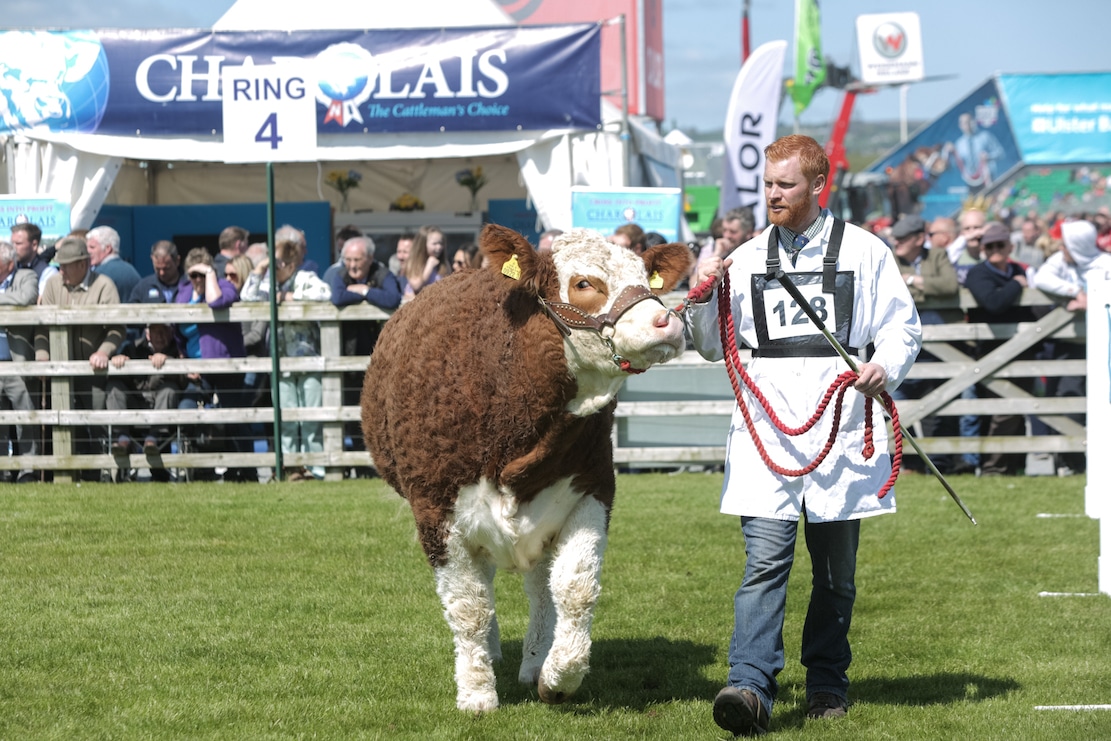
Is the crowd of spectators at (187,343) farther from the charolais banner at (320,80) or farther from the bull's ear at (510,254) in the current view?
the bull's ear at (510,254)

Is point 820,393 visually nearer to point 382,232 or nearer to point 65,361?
point 65,361

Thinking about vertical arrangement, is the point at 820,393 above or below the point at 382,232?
below

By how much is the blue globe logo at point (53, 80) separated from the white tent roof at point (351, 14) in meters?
2.25

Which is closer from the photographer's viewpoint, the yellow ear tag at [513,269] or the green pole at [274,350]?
the yellow ear tag at [513,269]

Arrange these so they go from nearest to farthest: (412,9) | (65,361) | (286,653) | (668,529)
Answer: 1. (286,653)
2. (668,529)
3. (65,361)
4. (412,9)

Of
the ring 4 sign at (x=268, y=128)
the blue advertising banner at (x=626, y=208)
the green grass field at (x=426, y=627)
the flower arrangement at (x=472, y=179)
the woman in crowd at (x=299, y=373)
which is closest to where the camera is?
the green grass field at (x=426, y=627)

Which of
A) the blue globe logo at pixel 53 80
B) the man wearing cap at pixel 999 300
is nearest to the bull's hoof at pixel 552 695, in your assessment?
the man wearing cap at pixel 999 300

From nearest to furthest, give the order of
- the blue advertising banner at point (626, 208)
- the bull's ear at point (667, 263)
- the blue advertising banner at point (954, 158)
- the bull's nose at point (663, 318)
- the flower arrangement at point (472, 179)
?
the bull's nose at point (663, 318) < the bull's ear at point (667, 263) < the blue advertising banner at point (626, 208) < the flower arrangement at point (472, 179) < the blue advertising banner at point (954, 158)

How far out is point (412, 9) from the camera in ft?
55.8

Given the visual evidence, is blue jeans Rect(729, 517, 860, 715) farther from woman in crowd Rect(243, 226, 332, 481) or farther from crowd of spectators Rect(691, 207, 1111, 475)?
woman in crowd Rect(243, 226, 332, 481)

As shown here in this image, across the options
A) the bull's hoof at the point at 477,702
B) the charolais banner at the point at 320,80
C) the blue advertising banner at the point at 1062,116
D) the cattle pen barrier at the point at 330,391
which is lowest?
the bull's hoof at the point at 477,702

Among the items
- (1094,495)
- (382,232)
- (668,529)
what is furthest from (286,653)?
(382,232)

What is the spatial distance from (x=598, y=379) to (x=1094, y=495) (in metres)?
3.63

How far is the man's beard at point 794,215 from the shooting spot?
4996mm
